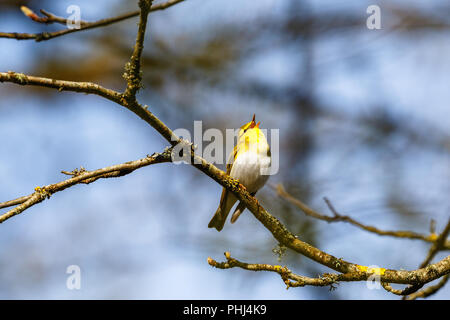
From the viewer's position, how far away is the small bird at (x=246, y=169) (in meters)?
4.73

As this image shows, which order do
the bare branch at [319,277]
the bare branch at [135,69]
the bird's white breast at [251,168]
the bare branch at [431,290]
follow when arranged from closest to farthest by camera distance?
the bare branch at [135,69], the bare branch at [319,277], the bare branch at [431,290], the bird's white breast at [251,168]

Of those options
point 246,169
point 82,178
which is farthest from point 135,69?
point 246,169

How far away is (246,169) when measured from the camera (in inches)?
186

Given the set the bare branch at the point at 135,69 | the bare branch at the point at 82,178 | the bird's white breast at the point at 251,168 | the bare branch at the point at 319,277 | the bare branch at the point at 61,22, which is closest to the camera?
the bare branch at the point at 135,69

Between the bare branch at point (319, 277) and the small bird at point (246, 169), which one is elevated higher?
the small bird at point (246, 169)

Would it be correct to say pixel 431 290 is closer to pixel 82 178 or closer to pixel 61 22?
pixel 82 178

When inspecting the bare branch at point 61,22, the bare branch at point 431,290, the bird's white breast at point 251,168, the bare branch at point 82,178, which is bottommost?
the bare branch at point 431,290

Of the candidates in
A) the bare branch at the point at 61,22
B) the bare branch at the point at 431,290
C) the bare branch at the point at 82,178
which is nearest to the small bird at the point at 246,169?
the bare branch at the point at 431,290

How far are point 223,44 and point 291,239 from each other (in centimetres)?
524

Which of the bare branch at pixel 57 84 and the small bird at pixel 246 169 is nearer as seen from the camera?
the bare branch at pixel 57 84

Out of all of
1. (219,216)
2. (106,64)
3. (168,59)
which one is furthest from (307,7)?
(219,216)

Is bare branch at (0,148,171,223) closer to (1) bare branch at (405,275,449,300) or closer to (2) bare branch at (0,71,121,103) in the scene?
(2) bare branch at (0,71,121,103)

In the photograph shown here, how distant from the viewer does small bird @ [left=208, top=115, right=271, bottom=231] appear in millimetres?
4734

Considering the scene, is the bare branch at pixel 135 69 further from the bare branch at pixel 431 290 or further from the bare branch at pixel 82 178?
the bare branch at pixel 431 290
